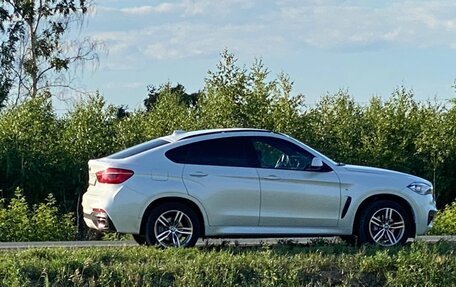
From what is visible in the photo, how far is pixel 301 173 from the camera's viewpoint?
12477mm

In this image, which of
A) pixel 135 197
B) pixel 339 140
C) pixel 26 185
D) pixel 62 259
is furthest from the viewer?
pixel 339 140

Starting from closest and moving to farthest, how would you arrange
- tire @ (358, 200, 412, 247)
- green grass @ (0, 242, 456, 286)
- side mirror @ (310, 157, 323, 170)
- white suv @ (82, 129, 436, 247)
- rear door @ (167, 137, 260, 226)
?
green grass @ (0, 242, 456, 286) < white suv @ (82, 129, 436, 247) < rear door @ (167, 137, 260, 226) < side mirror @ (310, 157, 323, 170) < tire @ (358, 200, 412, 247)

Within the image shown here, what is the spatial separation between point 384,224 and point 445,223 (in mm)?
8124

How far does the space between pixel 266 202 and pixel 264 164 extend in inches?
21.3

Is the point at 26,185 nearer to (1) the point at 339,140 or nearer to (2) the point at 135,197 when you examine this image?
(1) the point at 339,140

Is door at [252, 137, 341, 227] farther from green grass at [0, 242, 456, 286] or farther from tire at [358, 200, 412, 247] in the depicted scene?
green grass at [0, 242, 456, 286]

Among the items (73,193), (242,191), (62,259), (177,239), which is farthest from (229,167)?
(73,193)

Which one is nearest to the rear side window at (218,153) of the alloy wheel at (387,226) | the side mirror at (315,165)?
the side mirror at (315,165)

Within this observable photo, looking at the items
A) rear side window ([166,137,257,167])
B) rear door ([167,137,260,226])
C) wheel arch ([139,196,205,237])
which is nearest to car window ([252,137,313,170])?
rear side window ([166,137,257,167])

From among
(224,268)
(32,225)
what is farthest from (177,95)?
(224,268)

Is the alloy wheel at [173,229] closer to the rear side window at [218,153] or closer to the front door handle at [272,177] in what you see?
the rear side window at [218,153]

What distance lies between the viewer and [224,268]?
34.6ft

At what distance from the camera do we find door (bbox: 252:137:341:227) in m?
12.3

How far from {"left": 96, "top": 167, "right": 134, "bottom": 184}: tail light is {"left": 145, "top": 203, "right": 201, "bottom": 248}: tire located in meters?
0.58
